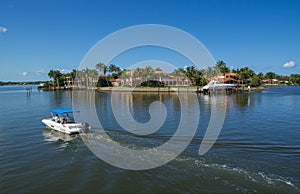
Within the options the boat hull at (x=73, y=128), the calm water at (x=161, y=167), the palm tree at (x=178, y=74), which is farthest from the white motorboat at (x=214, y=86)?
the boat hull at (x=73, y=128)

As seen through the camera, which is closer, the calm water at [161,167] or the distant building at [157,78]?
the calm water at [161,167]

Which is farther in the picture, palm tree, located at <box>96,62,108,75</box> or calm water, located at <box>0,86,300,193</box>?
palm tree, located at <box>96,62,108,75</box>

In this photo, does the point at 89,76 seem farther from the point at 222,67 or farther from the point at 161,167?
the point at 161,167

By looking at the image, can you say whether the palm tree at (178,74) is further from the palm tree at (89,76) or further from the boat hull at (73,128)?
the boat hull at (73,128)

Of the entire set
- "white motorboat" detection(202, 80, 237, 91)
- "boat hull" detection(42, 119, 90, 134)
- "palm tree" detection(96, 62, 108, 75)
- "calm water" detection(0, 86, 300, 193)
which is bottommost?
"calm water" detection(0, 86, 300, 193)

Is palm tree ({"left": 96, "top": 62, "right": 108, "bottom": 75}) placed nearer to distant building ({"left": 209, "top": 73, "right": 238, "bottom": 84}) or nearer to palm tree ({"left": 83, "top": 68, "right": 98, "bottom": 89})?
palm tree ({"left": 83, "top": 68, "right": 98, "bottom": 89})

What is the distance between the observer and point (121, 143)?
21828mm

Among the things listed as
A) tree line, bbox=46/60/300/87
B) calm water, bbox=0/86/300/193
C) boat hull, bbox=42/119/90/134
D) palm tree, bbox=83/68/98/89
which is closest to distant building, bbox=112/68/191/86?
tree line, bbox=46/60/300/87

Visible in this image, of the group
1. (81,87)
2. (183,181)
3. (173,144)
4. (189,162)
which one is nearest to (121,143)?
(173,144)

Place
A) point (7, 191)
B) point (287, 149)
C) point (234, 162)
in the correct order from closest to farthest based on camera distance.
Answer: point (7, 191)
point (234, 162)
point (287, 149)

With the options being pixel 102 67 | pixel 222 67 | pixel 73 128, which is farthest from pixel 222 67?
pixel 73 128

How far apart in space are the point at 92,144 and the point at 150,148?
18.7 ft

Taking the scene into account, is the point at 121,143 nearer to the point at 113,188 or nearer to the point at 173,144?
the point at 173,144

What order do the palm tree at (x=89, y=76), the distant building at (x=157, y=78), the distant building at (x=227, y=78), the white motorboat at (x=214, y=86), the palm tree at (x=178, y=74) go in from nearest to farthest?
the white motorboat at (x=214, y=86) < the distant building at (x=227, y=78) < the distant building at (x=157, y=78) < the palm tree at (x=178, y=74) < the palm tree at (x=89, y=76)
